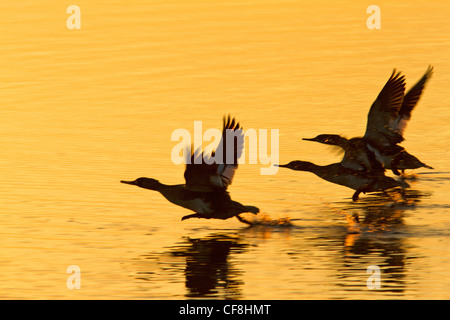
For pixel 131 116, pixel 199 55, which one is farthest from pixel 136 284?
pixel 199 55

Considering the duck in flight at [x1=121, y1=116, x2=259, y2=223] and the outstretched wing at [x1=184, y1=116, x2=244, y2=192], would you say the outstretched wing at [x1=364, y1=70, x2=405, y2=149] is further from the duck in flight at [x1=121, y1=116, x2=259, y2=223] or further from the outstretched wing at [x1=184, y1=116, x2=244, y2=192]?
the outstretched wing at [x1=184, y1=116, x2=244, y2=192]

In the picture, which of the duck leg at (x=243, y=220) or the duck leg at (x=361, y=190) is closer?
the duck leg at (x=243, y=220)

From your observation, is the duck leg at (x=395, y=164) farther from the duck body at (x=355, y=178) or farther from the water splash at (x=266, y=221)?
the water splash at (x=266, y=221)

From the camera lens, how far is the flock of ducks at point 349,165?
15562mm

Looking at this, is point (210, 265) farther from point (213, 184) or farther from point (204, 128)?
point (204, 128)

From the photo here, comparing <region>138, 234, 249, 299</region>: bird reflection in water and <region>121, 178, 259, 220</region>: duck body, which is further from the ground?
<region>121, 178, 259, 220</region>: duck body

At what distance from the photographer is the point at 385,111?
1861cm

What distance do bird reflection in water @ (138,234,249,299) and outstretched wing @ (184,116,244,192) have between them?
76cm

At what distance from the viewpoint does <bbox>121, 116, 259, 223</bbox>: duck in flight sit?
15258 millimetres

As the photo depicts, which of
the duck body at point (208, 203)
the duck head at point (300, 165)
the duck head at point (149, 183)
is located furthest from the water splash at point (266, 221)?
the duck head at point (300, 165)

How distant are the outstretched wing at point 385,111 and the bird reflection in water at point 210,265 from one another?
14.2 feet

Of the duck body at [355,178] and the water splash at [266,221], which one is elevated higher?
the duck body at [355,178]

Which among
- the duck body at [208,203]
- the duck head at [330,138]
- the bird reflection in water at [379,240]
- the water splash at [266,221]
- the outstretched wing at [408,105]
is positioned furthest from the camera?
the outstretched wing at [408,105]

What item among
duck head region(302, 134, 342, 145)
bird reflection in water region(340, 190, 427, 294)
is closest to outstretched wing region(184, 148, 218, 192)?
bird reflection in water region(340, 190, 427, 294)
